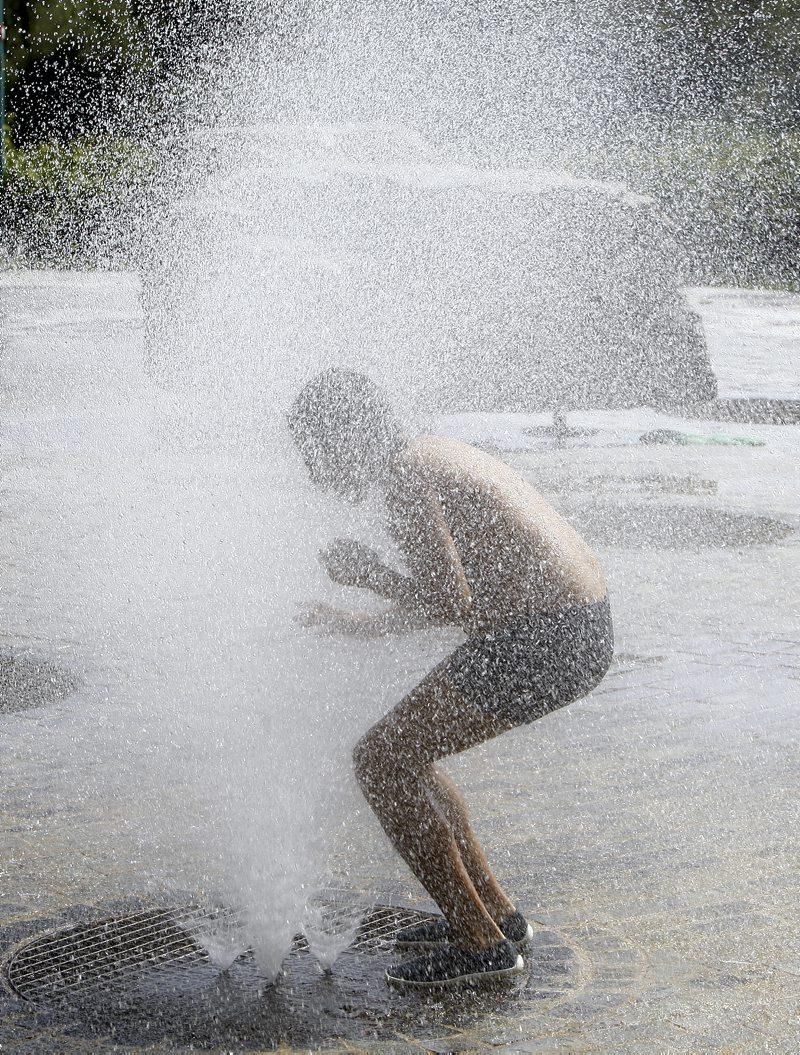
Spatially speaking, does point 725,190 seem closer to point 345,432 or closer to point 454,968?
point 345,432

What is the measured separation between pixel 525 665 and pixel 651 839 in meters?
1.23

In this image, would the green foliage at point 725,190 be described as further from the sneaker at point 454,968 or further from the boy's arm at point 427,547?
the sneaker at point 454,968

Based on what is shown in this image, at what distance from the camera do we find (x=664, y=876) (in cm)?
425

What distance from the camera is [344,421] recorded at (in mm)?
3531

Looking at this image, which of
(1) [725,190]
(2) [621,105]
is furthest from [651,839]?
(2) [621,105]

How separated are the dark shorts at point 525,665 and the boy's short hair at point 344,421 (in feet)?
1.59

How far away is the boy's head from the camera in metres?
3.49

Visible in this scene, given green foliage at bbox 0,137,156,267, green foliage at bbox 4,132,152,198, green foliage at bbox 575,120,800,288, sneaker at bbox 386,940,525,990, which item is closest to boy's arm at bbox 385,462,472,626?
sneaker at bbox 386,940,525,990

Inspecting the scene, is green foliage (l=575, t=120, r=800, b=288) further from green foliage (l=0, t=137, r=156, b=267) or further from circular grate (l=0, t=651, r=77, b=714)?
circular grate (l=0, t=651, r=77, b=714)

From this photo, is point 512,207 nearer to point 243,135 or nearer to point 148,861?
point 243,135

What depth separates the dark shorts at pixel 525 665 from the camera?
3.51 m

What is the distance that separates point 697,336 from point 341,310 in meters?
3.21

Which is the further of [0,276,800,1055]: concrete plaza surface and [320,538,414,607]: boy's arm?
[320,538,414,607]: boy's arm

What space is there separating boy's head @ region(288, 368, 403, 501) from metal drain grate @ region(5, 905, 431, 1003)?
1140 millimetres
